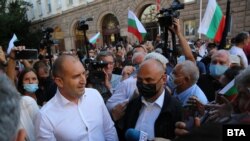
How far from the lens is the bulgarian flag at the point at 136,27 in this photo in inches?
242

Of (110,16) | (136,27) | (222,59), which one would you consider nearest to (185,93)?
(222,59)

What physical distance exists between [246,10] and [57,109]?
1242 cm


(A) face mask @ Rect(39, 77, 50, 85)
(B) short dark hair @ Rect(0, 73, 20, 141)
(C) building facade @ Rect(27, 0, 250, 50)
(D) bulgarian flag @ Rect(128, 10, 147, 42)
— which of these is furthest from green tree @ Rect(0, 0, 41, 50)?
(B) short dark hair @ Rect(0, 73, 20, 141)

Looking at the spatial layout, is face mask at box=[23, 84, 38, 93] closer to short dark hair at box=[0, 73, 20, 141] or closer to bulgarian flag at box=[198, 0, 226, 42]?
short dark hair at box=[0, 73, 20, 141]

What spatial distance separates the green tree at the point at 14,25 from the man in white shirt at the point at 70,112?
74.0 ft

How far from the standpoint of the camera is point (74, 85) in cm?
198

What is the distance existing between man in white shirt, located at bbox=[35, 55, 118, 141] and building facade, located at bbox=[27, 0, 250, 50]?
936cm

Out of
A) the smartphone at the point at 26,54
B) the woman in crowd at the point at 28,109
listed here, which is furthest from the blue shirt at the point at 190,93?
the smartphone at the point at 26,54

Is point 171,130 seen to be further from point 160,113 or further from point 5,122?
point 5,122

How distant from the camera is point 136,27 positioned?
623cm

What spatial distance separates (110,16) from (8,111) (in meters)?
20.3

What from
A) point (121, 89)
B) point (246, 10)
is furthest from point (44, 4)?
point (121, 89)

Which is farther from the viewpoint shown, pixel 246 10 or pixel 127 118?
pixel 246 10

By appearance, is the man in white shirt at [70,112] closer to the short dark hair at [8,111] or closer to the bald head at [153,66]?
the bald head at [153,66]
